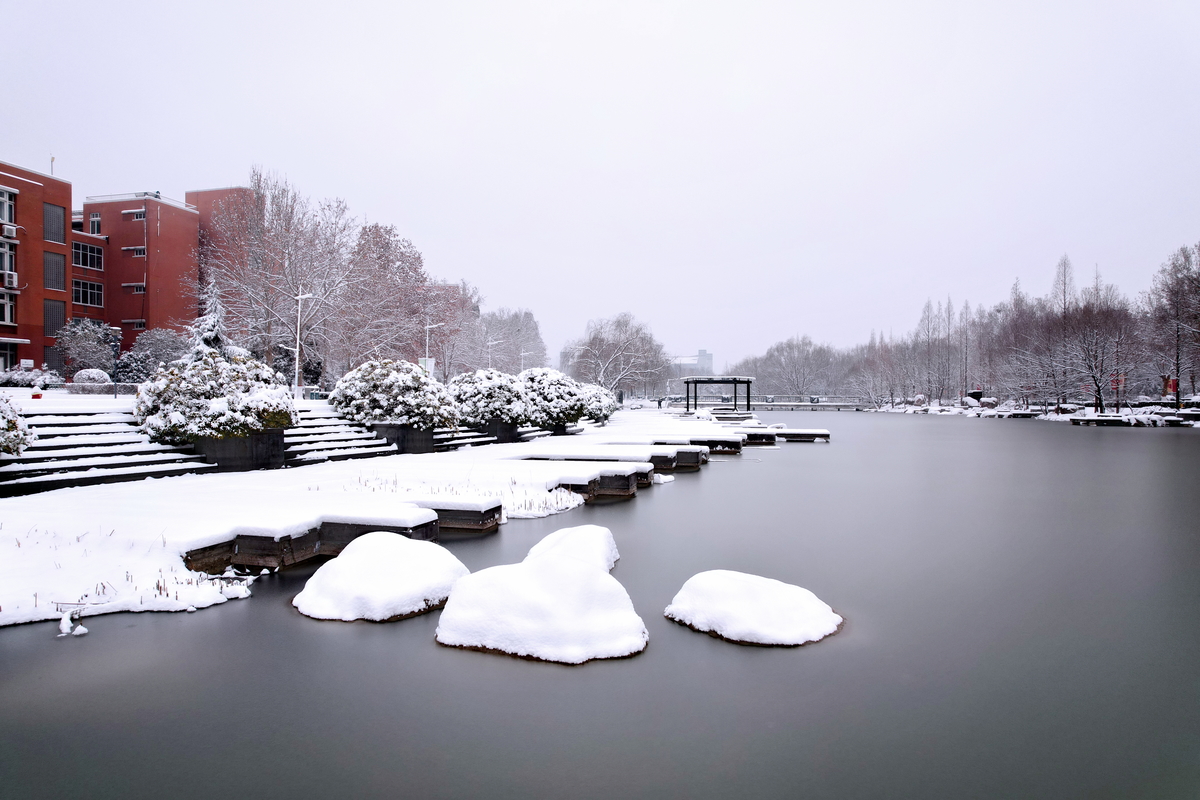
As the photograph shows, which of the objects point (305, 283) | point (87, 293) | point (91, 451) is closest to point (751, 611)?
point (91, 451)

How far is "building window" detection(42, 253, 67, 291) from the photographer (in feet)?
106

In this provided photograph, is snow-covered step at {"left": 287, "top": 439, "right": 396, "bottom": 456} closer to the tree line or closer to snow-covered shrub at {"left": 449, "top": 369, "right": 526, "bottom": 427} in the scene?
snow-covered shrub at {"left": 449, "top": 369, "right": 526, "bottom": 427}

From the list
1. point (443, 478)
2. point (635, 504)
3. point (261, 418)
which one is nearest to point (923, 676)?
point (635, 504)

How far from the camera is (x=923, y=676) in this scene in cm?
382

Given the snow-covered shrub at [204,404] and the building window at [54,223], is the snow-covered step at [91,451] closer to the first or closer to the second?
the snow-covered shrub at [204,404]

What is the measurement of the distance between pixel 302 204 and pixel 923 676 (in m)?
30.0

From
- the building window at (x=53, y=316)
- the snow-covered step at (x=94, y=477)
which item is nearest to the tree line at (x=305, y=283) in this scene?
the building window at (x=53, y=316)

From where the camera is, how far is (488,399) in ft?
61.0

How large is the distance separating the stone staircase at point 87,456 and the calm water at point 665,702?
4950 mm

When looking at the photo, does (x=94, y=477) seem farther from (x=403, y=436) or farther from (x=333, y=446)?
(x=403, y=436)

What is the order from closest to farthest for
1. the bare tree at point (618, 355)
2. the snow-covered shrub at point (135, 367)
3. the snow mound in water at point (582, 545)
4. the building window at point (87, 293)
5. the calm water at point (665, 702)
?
the calm water at point (665, 702) < the snow mound in water at point (582, 545) < the snow-covered shrub at point (135, 367) < the building window at point (87, 293) < the bare tree at point (618, 355)

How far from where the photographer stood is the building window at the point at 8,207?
2986cm

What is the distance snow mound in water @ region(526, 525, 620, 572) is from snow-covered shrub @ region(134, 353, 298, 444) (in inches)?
280

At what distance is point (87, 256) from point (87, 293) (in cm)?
214
